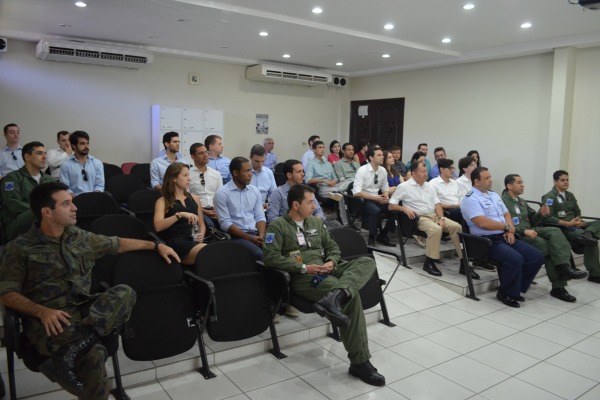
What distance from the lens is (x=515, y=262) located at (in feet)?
14.9

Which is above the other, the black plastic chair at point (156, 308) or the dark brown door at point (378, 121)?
the dark brown door at point (378, 121)

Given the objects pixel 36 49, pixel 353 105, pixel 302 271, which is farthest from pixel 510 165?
pixel 36 49

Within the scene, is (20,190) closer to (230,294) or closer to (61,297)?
(61,297)

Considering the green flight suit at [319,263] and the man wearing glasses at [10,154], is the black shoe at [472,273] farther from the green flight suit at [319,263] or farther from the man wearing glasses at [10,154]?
the man wearing glasses at [10,154]

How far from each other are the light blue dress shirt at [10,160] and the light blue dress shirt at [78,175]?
1812 mm

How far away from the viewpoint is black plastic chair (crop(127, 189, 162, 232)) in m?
4.56

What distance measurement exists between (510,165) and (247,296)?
7004 mm

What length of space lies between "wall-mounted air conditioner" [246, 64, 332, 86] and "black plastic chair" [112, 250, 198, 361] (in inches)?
284

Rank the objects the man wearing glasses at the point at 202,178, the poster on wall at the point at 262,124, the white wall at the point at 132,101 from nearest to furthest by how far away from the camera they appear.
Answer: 1. the man wearing glasses at the point at 202,178
2. the white wall at the point at 132,101
3. the poster on wall at the point at 262,124

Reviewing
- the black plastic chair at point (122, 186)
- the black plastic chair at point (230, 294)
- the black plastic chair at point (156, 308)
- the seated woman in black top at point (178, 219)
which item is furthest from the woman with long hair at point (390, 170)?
the black plastic chair at point (156, 308)

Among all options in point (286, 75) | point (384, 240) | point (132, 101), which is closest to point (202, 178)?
point (384, 240)

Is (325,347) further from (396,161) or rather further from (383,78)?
(383,78)

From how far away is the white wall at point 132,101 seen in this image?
7652mm

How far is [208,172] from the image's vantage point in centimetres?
506
